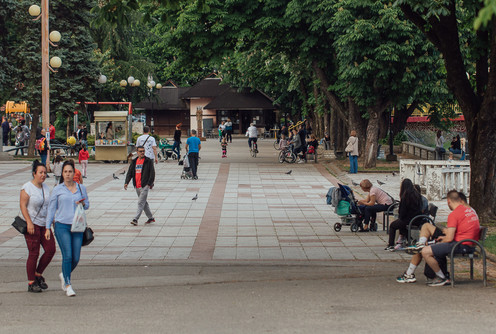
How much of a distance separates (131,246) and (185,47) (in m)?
17.9

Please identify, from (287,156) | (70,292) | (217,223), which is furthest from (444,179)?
(287,156)

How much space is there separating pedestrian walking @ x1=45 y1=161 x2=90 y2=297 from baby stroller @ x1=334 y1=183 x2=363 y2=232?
6.09 meters

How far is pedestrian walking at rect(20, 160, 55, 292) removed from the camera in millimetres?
8797

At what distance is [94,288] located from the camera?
9352 millimetres

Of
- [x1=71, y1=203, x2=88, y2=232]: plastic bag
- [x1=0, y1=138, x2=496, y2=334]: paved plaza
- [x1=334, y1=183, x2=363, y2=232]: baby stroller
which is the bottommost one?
[x1=0, y1=138, x2=496, y2=334]: paved plaza

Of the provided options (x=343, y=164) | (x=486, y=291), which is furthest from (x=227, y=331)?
(x=343, y=164)

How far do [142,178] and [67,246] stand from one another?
230 inches

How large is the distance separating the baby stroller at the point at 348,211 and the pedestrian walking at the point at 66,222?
6.09m

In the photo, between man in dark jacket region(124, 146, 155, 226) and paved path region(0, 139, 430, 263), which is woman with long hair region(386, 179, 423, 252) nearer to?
paved path region(0, 139, 430, 263)

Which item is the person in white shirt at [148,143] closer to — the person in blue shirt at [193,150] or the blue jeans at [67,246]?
the person in blue shirt at [193,150]

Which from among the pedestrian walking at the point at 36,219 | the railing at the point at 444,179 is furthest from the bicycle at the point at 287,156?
the pedestrian walking at the point at 36,219

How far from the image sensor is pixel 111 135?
3014cm

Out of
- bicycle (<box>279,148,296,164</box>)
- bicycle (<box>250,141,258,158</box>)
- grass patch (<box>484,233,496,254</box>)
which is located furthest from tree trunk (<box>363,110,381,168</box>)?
grass patch (<box>484,233,496,254</box>)

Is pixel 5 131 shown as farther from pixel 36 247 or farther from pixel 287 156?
pixel 36 247
